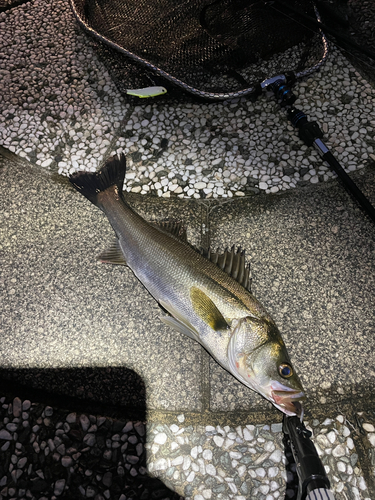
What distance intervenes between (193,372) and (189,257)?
808mm

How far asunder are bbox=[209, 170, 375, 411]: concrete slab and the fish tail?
834 millimetres

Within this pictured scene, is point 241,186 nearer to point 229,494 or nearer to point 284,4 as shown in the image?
point 284,4

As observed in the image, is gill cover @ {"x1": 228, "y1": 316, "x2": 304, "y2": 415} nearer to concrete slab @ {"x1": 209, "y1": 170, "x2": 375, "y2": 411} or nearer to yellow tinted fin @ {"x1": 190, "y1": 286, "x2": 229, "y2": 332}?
yellow tinted fin @ {"x1": 190, "y1": 286, "x2": 229, "y2": 332}

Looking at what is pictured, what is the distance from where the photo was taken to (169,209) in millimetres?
2746

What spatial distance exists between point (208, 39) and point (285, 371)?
3165 millimetres

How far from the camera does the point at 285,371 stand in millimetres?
1797

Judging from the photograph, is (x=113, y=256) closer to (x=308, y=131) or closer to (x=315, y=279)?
(x=315, y=279)

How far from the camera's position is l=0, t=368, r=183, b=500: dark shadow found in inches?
75.7

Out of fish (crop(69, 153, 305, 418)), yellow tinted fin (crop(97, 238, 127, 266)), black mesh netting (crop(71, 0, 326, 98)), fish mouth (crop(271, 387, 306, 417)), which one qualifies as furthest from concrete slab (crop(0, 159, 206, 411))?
black mesh netting (crop(71, 0, 326, 98))

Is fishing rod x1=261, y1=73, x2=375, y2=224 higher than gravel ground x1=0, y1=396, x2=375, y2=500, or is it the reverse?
fishing rod x1=261, y1=73, x2=375, y2=224

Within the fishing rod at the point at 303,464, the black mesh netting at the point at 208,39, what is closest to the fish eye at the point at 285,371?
the fishing rod at the point at 303,464

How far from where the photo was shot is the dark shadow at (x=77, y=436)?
75.7 inches

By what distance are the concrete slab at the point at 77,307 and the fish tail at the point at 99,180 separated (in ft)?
0.71

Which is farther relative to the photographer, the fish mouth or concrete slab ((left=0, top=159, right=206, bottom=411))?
concrete slab ((left=0, top=159, right=206, bottom=411))
